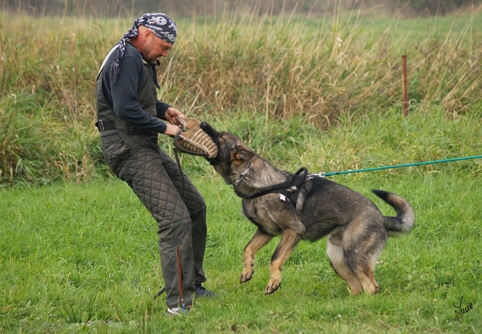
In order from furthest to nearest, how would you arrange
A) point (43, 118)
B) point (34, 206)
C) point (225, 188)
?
point (43, 118) < point (225, 188) < point (34, 206)

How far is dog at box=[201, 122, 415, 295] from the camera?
498cm

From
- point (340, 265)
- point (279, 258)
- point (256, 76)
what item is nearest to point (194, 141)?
point (279, 258)

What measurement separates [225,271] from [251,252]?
1.01m

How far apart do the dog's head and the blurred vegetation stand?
4.01 meters

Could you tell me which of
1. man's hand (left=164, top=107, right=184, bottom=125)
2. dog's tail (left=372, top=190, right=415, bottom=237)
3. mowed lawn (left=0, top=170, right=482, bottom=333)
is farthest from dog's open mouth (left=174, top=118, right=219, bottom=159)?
dog's tail (left=372, top=190, right=415, bottom=237)

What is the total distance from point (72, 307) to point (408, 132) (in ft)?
18.3

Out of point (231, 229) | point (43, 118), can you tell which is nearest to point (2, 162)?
point (43, 118)

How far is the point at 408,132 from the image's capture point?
888 cm

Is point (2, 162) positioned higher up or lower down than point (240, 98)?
lower down

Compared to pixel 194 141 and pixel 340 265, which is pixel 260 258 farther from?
pixel 194 141

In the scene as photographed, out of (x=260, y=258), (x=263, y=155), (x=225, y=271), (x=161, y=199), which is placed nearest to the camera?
(x=161, y=199)

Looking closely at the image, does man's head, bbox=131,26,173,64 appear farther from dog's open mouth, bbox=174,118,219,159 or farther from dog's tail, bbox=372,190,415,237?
dog's tail, bbox=372,190,415,237

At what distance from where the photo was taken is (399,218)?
17.0 feet

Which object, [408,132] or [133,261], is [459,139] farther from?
[133,261]
